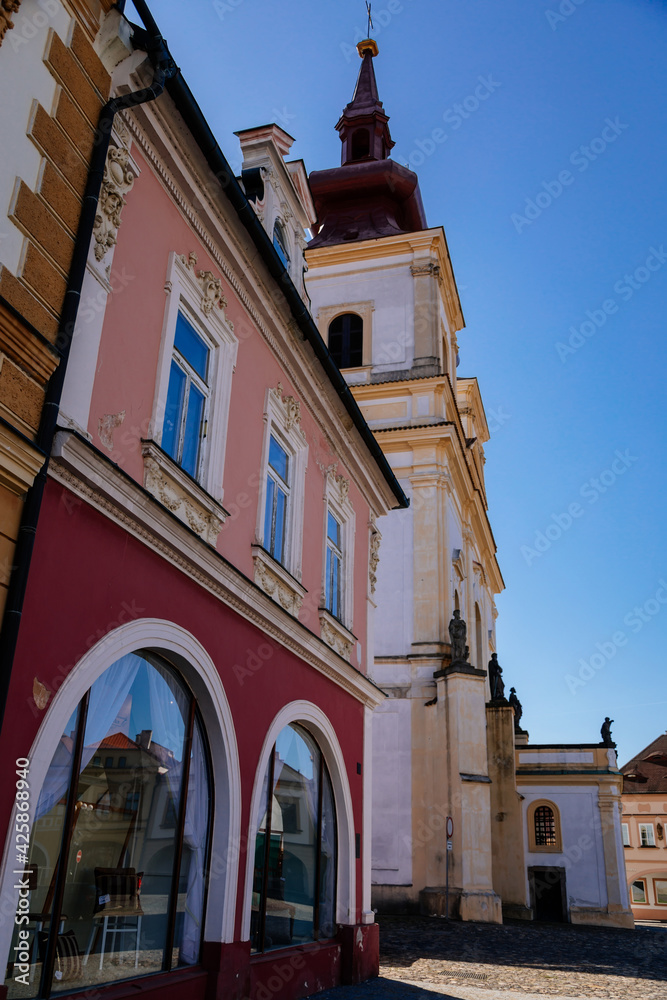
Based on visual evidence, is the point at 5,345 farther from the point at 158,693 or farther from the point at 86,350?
the point at 158,693

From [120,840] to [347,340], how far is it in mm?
23393

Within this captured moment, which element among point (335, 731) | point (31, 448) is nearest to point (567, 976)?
point (335, 731)

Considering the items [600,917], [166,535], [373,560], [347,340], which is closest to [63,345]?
[166,535]

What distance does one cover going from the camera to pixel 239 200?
909 cm

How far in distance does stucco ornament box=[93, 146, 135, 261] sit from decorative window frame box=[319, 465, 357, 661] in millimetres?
5944

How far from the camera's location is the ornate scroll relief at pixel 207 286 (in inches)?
343

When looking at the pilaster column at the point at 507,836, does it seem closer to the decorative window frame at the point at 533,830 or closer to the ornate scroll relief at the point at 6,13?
the decorative window frame at the point at 533,830

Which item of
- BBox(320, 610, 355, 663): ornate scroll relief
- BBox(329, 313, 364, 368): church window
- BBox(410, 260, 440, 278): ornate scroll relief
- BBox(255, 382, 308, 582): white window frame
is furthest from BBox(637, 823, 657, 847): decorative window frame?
BBox(255, 382, 308, 582): white window frame

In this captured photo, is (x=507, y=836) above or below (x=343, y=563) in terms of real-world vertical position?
below

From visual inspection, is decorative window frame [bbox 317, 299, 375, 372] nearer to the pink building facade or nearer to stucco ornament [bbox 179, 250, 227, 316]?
the pink building facade

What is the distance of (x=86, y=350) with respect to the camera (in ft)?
22.1

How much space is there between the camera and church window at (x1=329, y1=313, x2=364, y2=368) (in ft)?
94.2

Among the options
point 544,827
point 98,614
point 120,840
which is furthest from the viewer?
point 544,827

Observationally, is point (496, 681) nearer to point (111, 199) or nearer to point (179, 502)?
point (179, 502)
